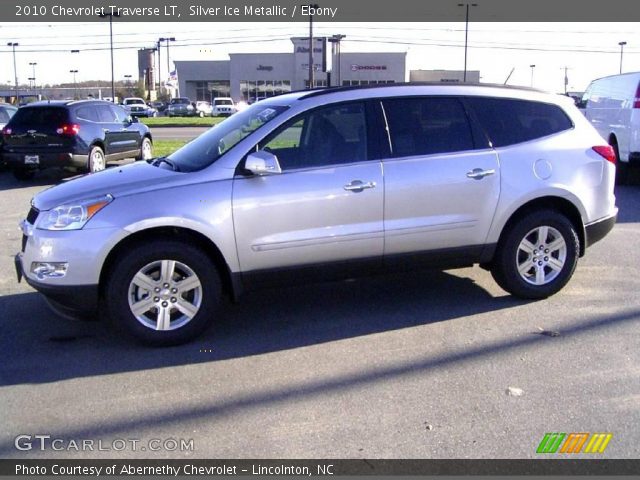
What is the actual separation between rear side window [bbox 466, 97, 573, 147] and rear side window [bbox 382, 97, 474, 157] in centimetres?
20

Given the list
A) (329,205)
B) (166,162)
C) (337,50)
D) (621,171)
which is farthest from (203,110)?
(329,205)

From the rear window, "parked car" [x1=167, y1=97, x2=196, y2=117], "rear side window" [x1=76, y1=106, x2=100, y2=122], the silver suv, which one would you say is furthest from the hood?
"parked car" [x1=167, y1=97, x2=196, y2=117]

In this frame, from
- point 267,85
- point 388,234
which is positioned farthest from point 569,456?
point 267,85

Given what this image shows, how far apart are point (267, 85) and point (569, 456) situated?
74363mm

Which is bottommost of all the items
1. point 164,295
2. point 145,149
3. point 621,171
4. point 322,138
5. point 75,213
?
point 164,295

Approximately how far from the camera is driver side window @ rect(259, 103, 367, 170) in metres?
5.30

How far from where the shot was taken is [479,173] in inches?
221

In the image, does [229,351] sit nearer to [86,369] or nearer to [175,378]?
[175,378]

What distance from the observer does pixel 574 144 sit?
5988 millimetres

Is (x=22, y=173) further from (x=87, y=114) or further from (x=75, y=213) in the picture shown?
(x=75, y=213)

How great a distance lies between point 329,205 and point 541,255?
6.76ft

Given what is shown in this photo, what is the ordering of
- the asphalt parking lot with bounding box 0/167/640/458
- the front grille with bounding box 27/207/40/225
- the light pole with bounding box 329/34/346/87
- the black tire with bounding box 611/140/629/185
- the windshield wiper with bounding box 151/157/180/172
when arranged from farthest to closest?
the light pole with bounding box 329/34/346/87, the black tire with bounding box 611/140/629/185, the windshield wiper with bounding box 151/157/180/172, the front grille with bounding box 27/207/40/225, the asphalt parking lot with bounding box 0/167/640/458

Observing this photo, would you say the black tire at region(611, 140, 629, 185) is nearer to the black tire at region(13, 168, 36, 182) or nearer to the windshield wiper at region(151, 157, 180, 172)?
the windshield wiper at region(151, 157, 180, 172)
